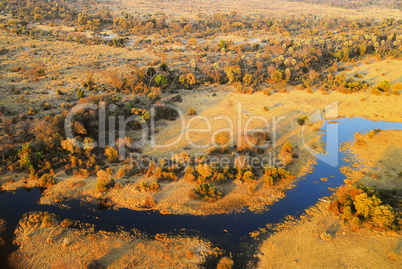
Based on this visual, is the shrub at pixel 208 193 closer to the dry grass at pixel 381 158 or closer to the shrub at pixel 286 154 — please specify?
the shrub at pixel 286 154

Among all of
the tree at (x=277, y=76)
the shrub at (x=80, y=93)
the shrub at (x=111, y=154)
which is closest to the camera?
the shrub at (x=111, y=154)

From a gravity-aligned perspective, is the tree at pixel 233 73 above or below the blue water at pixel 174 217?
above

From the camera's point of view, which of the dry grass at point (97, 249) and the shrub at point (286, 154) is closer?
the dry grass at point (97, 249)

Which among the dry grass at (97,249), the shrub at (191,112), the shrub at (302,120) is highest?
the shrub at (191,112)

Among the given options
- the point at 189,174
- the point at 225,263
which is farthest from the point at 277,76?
the point at 225,263

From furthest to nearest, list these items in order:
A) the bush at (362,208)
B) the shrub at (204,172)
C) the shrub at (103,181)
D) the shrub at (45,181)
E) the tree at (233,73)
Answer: the tree at (233,73) → the shrub at (204,172) → the shrub at (45,181) → the shrub at (103,181) → the bush at (362,208)

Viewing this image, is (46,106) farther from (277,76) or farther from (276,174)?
(277,76)

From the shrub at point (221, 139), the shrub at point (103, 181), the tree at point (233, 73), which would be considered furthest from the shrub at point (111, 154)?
the tree at point (233, 73)

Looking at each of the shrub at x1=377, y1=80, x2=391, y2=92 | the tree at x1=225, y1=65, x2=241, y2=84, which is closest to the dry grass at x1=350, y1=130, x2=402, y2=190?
the shrub at x1=377, y1=80, x2=391, y2=92

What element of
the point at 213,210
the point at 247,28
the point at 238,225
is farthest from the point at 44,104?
the point at 247,28

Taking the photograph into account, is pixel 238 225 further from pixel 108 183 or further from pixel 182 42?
pixel 182 42

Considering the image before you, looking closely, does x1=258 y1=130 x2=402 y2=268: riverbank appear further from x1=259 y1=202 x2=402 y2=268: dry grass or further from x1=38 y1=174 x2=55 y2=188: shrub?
x1=38 y1=174 x2=55 y2=188: shrub
